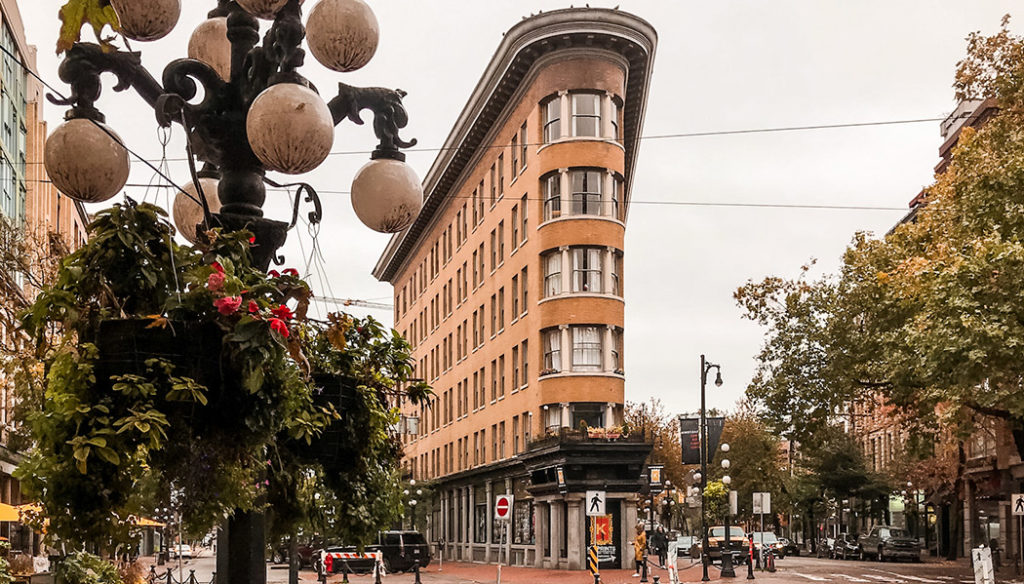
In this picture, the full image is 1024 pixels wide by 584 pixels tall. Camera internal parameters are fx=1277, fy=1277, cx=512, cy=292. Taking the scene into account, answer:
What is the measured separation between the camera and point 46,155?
5.28 m

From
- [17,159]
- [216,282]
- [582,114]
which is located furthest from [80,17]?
[17,159]

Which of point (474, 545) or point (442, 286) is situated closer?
point (474, 545)

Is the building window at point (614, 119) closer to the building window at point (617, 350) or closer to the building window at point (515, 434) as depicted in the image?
the building window at point (617, 350)

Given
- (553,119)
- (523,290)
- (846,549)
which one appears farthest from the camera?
(846,549)

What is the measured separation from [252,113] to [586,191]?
45.6 metres

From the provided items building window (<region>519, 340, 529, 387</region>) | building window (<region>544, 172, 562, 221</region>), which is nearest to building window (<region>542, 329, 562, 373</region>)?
building window (<region>519, 340, 529, 387</region>)

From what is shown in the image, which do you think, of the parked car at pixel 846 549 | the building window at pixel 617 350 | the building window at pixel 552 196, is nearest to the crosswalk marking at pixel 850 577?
the building window at pixel 617 350

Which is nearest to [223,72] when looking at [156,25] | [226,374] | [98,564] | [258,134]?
[156,25]

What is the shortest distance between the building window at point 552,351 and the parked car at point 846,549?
26690mm

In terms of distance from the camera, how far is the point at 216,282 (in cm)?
423

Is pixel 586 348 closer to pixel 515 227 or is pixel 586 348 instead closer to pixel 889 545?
pixel 515 227

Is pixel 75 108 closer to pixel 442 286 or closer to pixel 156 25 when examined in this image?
pixel 156 25

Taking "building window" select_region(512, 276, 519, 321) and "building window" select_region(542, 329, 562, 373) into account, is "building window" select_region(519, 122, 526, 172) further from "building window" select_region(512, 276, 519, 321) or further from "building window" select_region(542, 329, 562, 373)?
"building window" select_region(542, 329, 562, 373)

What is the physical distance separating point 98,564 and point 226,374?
670 inches
